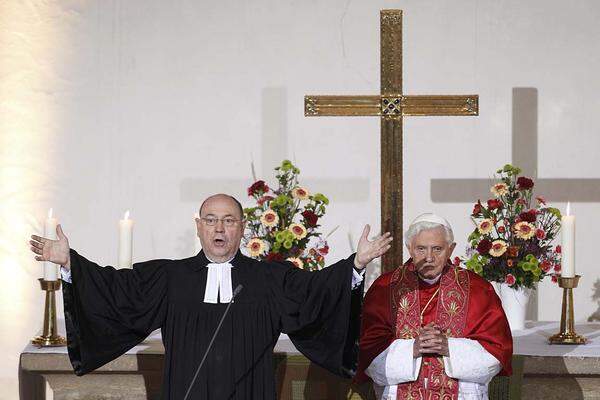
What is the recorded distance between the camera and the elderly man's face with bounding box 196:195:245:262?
14.8 ft

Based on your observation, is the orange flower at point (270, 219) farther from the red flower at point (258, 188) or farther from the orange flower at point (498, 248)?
the orange flower at point (498, 248)

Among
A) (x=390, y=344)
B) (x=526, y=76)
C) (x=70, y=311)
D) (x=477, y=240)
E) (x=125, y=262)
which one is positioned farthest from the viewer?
(x=526, y=76)

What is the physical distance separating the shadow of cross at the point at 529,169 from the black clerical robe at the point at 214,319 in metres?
2.75

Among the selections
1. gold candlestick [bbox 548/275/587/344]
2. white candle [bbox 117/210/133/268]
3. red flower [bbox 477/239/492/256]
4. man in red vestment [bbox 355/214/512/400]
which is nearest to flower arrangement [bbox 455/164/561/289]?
red flower [bbox 477/239/492/256]

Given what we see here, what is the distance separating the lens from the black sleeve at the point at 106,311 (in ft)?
14.8

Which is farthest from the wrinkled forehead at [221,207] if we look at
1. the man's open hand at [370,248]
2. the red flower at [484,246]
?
the red flower at [484,246]

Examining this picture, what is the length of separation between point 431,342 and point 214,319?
0.98m

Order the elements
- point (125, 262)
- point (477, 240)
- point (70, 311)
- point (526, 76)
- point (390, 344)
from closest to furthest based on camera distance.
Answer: point (70, 311)
point (390, 344)
point (125, 262)
point (477, 240)
point (526, 76)

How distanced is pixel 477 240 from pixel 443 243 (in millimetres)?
1184

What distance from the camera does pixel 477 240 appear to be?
19.3 feet

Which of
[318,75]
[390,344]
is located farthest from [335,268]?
[318,75]

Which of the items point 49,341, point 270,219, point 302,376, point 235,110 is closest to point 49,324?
point 49,341

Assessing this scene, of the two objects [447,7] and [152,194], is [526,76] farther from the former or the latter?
[152,194]

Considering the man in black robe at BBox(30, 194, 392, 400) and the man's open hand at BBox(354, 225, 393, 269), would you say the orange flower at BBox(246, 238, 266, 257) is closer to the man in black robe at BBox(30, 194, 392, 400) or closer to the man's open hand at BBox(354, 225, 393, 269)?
the man in black robe at BBox(30, 194, 392, 400)
